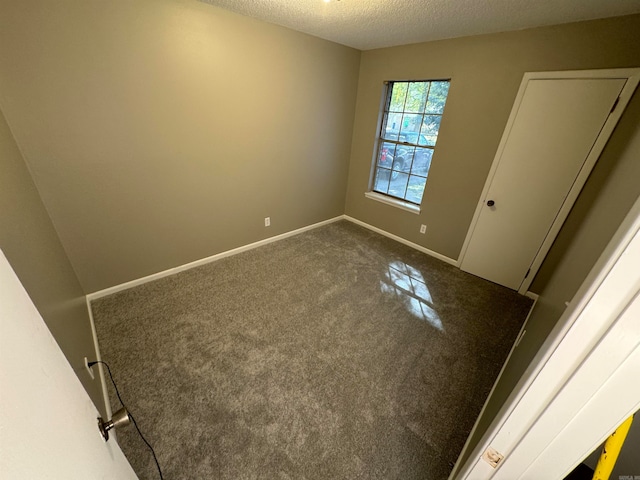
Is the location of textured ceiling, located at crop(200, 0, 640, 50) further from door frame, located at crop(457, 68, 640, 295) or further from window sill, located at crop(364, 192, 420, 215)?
window sill, located at crop(364, 192, 420, 215)

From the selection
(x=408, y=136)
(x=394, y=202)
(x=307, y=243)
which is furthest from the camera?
(x=394, y=202)

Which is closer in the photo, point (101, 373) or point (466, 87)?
point (101, 373)

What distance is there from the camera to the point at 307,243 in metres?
3.32

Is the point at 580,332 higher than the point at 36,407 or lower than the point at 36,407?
higher

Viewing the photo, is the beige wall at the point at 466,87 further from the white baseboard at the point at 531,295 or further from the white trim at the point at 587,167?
the white baseboard at the point at 531,295

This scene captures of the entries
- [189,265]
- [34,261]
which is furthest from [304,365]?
[189,265]

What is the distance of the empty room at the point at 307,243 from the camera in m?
0.56

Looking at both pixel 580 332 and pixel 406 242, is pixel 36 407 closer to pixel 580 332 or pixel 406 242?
pixel 580 332

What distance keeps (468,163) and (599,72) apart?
3.41 feet

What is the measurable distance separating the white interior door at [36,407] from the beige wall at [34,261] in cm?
50

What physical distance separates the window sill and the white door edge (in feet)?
9.33

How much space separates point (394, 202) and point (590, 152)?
184 cm

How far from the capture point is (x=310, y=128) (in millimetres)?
3092

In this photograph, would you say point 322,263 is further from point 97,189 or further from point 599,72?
point 599,72
